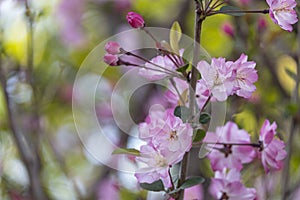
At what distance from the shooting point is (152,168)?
68cm

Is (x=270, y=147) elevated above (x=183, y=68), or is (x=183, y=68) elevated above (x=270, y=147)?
(x=183, y=68)

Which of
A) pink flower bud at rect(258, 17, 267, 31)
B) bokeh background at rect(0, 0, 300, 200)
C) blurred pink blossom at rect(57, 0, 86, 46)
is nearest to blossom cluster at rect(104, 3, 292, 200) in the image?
bokeh background at rect(0, 0, 300, 200)

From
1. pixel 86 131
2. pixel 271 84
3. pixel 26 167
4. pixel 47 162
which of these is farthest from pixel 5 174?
pixel 271 84

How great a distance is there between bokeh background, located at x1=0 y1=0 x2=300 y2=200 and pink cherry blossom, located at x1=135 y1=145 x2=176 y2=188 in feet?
0.46

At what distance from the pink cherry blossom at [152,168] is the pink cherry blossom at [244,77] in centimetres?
11

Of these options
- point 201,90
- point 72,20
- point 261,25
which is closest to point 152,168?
point 201,90

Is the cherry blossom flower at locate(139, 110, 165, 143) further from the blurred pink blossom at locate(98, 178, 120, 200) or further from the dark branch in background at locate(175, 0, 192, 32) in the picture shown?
the dark branch in background at locate(175, 0, 192, 32)

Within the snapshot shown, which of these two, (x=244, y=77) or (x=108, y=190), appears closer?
(x=244, y=77)

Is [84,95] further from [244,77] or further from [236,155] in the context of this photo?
[244,77]

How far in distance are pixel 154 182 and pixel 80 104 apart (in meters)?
0.94

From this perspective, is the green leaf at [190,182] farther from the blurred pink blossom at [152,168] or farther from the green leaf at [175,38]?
the green leaf at [175,38]

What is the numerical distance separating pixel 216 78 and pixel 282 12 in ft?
0.38

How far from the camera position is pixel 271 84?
1555mm

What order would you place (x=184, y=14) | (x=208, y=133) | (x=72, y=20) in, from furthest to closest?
(x=72, y=20), (x=184, y=14), (x=208, y=133)
